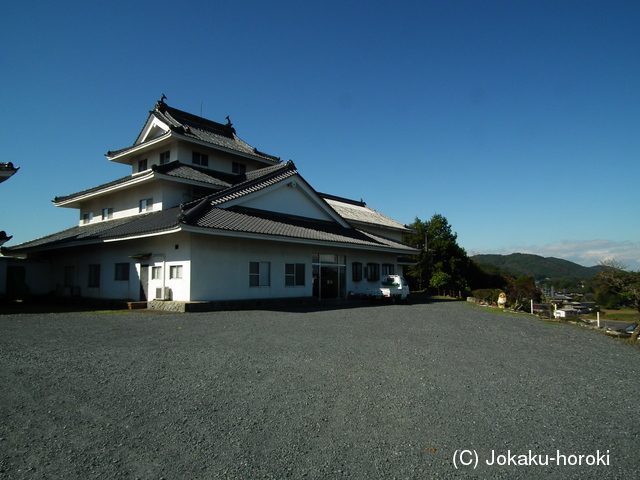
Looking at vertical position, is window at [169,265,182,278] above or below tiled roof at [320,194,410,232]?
below

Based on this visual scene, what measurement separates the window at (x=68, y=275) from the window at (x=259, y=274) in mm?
10618

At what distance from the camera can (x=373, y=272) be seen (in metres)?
24.4

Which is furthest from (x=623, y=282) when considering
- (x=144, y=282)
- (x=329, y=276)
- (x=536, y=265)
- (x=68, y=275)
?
(x=536, y=265)

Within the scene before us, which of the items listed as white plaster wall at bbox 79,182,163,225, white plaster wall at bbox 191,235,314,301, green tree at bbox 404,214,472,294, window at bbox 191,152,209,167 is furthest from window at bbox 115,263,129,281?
green tree at bbox 404,214,472,294

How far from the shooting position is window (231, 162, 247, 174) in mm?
24797

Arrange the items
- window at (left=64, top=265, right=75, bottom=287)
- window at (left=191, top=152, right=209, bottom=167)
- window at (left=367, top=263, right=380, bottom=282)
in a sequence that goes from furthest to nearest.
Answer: window at (left=367, top=263, right=380, bottom=282) → window at (left=191, top=152, right=209, bottom=167) → window at (left=64, top=265, right=75, bottom=287)

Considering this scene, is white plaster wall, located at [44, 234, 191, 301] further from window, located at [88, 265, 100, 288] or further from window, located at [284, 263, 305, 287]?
window, located at [284, 263, 305, 287]

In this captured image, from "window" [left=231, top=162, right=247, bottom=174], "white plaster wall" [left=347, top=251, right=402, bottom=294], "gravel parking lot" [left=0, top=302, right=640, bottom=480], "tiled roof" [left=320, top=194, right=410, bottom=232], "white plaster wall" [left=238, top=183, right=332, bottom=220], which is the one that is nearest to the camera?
"gravel parking lot" [left=0, top=302, right=640, bottom=480]

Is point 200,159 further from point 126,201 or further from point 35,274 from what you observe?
point 35,274

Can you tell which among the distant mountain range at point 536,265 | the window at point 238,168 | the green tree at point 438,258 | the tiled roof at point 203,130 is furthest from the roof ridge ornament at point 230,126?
the distant mountain range at point 536,265

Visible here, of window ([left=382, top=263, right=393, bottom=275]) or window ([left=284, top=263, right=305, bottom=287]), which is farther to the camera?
window ([left=382, top=263, right=393, bottom=275])

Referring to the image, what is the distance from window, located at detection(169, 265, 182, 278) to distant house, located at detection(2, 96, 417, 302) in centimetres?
4

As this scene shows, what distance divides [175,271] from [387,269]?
45.4 feet

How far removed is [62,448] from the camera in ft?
12.4
